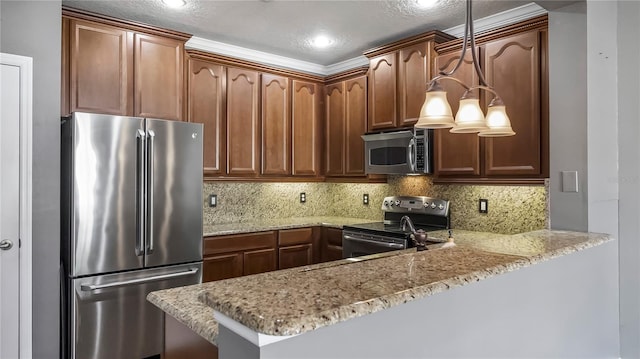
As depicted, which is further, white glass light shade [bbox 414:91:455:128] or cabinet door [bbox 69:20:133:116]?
cabinet door [bbox 69:20:133:116]

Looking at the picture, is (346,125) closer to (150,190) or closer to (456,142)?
(456,142)

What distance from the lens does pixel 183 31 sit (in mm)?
3381

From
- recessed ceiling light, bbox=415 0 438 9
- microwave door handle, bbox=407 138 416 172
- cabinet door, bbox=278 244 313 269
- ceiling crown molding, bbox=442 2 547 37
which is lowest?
cabinet door, bbox=278 244 313 269

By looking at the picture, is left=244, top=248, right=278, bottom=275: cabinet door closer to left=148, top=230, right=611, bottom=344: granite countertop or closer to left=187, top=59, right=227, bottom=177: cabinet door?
left=187, top=59, right=227, bottom=177: cabinet door

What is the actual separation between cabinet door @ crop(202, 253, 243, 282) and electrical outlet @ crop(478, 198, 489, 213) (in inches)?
80.3

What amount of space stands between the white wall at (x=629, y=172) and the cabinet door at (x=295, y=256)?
96.0 inches

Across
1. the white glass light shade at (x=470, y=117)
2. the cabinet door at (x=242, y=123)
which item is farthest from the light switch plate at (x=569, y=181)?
the cabinet door at (x=242, y=123)

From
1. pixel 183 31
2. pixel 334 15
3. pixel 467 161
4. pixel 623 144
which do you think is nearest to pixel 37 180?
pixel 183 31

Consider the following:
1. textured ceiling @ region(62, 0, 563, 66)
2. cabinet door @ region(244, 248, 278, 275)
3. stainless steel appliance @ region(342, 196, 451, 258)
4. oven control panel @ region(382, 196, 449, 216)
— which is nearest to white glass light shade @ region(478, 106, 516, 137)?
textured ceiling @ region(62, 0, 563, 66)

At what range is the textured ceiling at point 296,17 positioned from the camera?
2.82 m

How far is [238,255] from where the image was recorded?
11.3 feet

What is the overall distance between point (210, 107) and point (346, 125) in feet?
4.45

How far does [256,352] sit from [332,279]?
290mm

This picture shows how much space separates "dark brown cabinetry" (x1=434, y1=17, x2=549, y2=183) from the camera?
2.70 meters
